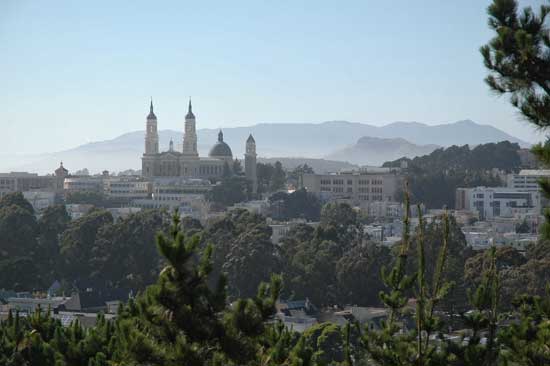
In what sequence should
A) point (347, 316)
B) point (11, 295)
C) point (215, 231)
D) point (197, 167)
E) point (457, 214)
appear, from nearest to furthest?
point (347, 316) → point (11, 295) → point (215, 231) → point (457, 214) → point (197, 167)

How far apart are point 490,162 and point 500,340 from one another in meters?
94.3

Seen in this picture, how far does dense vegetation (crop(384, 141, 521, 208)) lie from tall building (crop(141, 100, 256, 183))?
14.6m

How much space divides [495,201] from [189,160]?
29510 mm

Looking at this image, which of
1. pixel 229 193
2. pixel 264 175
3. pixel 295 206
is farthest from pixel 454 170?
pixel 295 206

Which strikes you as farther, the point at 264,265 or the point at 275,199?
the point at 275,199

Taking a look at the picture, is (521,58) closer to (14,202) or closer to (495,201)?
(14,202)

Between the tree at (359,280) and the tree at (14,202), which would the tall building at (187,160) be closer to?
the tree at (14,202)

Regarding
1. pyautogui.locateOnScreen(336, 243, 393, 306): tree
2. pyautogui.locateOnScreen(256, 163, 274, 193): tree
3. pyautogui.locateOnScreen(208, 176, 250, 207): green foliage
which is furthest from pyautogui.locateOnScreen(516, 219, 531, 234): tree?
pyautogui.locateOnScreen(256, 163, 274, 193): tree

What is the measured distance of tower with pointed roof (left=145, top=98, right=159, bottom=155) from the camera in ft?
361

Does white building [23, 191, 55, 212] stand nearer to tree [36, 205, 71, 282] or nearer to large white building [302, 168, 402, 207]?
large white building [302, 168, 402, 207]

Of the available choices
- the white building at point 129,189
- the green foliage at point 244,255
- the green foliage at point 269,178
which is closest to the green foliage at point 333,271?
the green foliage at point 244,255

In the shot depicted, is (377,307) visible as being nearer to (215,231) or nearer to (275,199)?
(215,231)

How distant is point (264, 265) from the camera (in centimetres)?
4791

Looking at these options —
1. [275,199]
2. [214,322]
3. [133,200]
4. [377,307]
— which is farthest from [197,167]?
[214,322]
